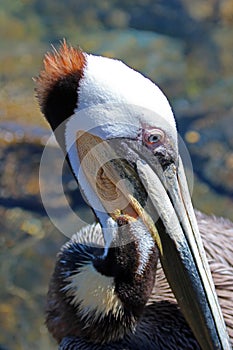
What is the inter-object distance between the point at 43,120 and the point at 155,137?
2938 mm

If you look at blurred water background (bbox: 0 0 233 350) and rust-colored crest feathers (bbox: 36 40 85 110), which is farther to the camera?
blurred water background (bbox: 0 0 233 350)

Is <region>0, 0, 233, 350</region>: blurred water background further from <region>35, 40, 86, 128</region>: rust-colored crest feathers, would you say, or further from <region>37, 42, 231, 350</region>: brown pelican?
<region>35, 40, 86, 128</region>: rust-colored crest feathers

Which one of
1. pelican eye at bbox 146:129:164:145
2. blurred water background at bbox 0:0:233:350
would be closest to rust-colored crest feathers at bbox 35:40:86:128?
pelican eye at bbox 146:129:164:145

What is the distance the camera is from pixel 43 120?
17.7ft

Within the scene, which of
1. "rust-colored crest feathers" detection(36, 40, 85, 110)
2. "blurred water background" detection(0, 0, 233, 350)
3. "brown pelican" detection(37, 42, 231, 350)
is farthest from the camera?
"blurred water background" detection(0, 0, 233, 350)

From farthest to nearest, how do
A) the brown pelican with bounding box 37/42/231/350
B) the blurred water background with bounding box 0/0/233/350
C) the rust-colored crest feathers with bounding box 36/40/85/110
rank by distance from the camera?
the blurred water background with bounding box 0/0/233/350, the rust-colored crest feathers with bounding box 36/40/85/110, the brown pelican with bounding box 37/42/231/350

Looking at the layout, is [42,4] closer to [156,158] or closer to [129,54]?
[129,54]

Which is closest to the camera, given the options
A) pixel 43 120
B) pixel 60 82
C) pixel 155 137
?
pixel 155 137

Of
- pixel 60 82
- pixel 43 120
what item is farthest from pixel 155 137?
pixel 43 120

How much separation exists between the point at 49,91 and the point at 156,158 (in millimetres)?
425

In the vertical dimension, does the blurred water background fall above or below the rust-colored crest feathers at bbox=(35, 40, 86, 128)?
below

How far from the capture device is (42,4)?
668 centimetres

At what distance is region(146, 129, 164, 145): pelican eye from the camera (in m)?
2.51

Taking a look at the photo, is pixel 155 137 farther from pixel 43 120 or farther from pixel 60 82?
pixel 43 120
